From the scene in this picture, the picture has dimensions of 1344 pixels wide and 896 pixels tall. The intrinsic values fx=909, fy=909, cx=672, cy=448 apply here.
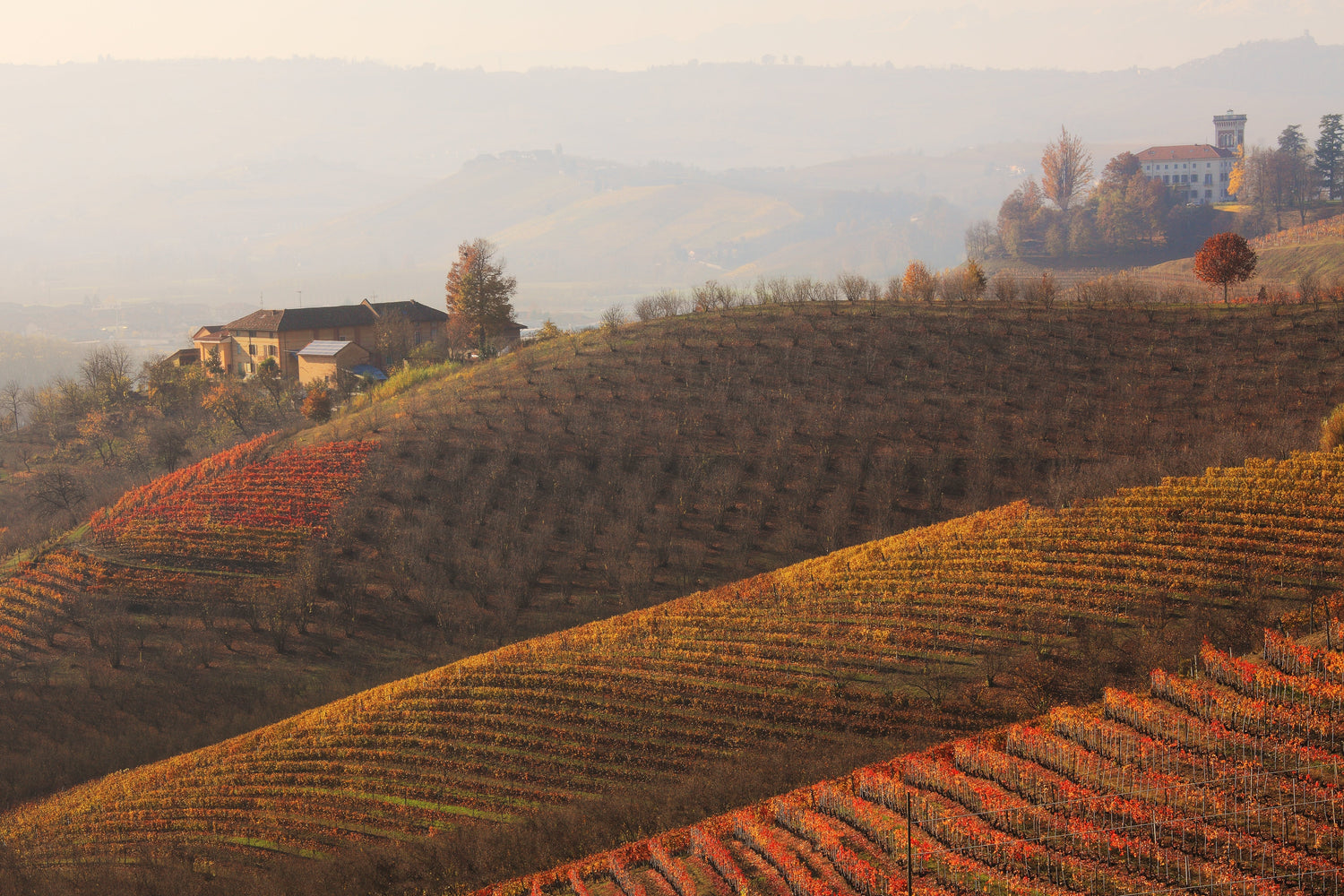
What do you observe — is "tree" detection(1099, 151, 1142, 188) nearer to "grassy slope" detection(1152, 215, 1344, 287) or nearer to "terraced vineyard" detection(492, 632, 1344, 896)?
"grassy slope" detection(1152, 215, 1344, 287)

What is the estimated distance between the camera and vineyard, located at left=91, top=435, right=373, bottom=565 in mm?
35906

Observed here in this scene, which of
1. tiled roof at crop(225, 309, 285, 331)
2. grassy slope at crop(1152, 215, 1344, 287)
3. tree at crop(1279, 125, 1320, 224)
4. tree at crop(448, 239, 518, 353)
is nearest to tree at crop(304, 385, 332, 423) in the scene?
tree at crop(448, 239, 518, 353)

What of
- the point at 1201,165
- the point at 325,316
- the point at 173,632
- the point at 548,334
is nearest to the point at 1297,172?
the point at 1201,165

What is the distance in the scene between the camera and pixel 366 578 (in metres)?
34.4

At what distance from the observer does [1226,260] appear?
52062 millimetres

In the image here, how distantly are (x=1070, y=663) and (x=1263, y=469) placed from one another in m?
10.9

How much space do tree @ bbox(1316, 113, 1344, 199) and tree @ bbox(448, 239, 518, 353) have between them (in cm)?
8941

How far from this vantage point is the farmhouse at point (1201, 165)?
11638cm

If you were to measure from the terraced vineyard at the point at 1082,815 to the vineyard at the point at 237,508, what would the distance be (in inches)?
959

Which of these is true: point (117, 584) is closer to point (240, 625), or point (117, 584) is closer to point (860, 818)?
point (240, 625)

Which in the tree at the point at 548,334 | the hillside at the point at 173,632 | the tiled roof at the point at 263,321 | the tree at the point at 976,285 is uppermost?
the tiled roof at the point at 263,321

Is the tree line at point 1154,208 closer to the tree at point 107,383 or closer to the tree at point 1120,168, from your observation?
the tree at point 1120,168

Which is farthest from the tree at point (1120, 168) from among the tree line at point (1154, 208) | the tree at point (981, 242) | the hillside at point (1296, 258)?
the hillside at point (1296, 258)

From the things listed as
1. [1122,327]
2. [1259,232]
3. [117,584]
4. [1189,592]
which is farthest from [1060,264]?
[117,584]
